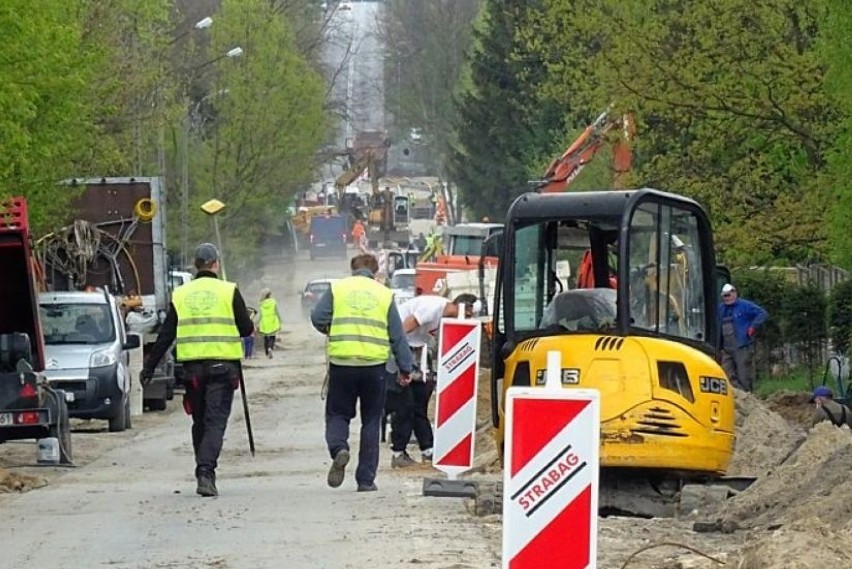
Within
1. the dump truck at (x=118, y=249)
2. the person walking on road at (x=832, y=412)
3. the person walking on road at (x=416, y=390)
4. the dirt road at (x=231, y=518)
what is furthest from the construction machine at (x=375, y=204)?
the person walking on road at (x=416, y=390)

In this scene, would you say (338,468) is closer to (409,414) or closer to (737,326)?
(409,414)

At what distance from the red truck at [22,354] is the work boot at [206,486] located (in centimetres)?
401

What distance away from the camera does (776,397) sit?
27344 millimetres

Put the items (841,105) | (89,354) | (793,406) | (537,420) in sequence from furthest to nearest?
1. (793,406)
2. (89,354)
3. (841,105)
4. (537,420)

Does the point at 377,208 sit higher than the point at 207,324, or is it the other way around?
Result: the point at 207,324

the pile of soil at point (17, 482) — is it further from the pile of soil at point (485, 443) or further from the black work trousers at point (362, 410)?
the pile of soil at point (485, 443)

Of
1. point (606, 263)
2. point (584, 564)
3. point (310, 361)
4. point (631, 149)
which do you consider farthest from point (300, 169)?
point (584, 564)

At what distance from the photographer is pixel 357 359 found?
1517 centimetres

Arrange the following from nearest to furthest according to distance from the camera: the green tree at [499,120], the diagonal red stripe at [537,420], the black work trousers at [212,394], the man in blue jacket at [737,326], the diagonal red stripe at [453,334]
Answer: the diagonal red stripe at [537,420], the black work trousers at [212,394], the diagonal red stripe at [453,334], the man in blue jacket at [737,326], the green tree at [499,120]

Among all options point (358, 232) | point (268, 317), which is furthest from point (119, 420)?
point (358, 232)

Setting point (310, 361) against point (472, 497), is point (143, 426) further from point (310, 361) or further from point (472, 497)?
point (310, 361)

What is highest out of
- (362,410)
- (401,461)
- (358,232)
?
(362,410)

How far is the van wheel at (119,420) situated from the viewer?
25469mm

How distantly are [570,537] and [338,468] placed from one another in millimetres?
7185
